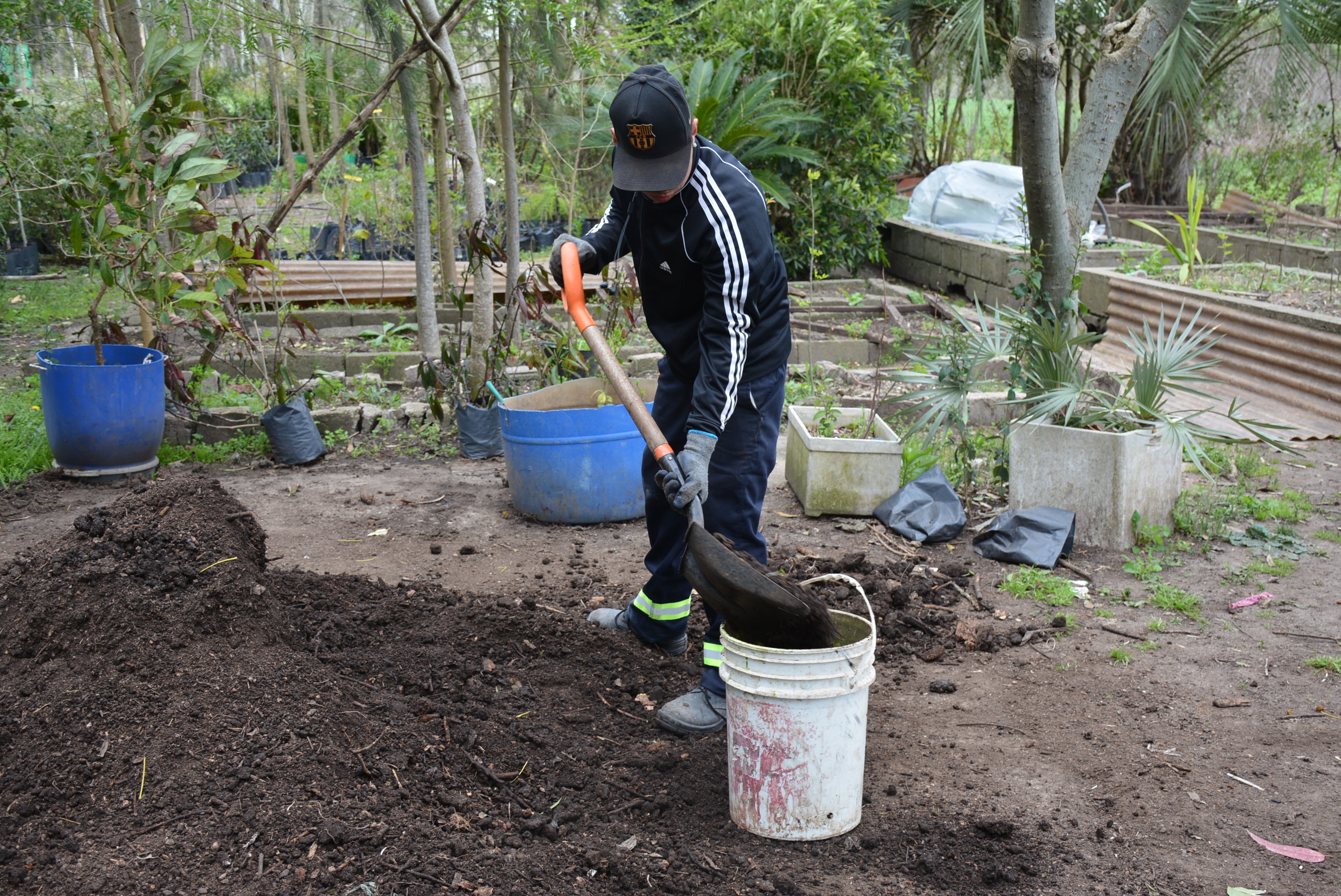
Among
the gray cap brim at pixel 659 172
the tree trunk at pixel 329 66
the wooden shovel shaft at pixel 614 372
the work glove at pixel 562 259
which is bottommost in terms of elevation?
the wooden shovel shaft at pixel 614 372

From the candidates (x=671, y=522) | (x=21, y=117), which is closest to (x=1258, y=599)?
(x=671, y=522)

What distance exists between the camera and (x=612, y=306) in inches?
226

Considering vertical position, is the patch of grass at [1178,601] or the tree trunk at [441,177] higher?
the tree trunk at [441,177]

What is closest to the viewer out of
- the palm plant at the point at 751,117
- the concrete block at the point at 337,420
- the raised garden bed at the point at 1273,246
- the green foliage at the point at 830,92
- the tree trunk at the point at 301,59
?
the concrete block at the point at 337,420

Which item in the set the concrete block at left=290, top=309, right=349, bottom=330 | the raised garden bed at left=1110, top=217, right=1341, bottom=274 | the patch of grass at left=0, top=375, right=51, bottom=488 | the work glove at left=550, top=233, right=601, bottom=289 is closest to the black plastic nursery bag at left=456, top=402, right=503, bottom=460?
the patch of grass at left=0, top=375, right=51, bottom=488

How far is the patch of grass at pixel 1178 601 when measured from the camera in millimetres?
3553

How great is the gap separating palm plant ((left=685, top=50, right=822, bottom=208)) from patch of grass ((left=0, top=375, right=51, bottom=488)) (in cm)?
612

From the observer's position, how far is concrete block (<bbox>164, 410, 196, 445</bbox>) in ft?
19.5

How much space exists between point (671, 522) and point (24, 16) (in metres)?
7.06

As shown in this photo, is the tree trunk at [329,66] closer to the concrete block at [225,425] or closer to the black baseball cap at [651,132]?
the concrete block at [225,425]

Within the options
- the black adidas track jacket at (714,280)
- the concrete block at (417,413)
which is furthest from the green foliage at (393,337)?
the black adidas track jacket at (714,280)

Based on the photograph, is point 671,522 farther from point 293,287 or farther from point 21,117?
point 21,117

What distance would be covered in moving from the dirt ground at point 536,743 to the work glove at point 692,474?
2.46 ft

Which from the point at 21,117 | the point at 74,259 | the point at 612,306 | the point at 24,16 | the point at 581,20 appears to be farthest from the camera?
the point at 74,259
